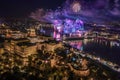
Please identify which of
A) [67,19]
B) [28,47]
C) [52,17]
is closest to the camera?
[28,47]

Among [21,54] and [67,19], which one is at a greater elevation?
[67,19]

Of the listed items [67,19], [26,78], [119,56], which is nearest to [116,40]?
[119,56]

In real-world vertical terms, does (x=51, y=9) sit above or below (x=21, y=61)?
above

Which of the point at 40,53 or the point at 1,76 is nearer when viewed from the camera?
the point at 1,76

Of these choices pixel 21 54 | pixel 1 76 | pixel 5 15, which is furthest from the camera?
pixel 5 15

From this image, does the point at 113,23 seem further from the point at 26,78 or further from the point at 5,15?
the point at 26,78

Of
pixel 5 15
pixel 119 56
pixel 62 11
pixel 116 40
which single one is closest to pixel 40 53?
pixel 119 56

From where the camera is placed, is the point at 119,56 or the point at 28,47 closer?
the point at 28,47

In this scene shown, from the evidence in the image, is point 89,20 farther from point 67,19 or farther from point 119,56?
point 119,56

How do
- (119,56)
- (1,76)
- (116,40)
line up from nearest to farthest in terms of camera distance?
(1,76) → (119,56) → (116,40)
